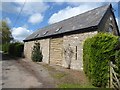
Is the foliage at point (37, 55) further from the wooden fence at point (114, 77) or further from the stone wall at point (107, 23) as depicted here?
the wooden fence at point (114, 77)

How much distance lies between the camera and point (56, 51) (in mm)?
22406

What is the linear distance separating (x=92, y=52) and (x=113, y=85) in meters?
2.43

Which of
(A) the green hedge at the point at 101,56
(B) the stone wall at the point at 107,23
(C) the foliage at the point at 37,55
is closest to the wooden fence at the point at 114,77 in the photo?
(A) the green hedge at the point at 101,56

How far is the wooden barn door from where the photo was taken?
21.6 m

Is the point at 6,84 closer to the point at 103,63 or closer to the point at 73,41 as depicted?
the point at 103,63

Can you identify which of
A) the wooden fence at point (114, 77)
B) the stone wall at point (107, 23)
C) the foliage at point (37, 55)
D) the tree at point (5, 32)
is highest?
the tree at point (5, 32)

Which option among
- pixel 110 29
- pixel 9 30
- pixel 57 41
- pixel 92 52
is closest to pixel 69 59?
pixel 57 41

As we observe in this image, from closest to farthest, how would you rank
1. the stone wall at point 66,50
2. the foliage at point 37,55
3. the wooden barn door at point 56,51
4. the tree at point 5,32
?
1. the stone wall at point 66,50
2. the wooden barn door at point 56,51
3. the foliage at point 37,55
4. the tree at point 5,32

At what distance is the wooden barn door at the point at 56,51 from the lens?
70.8 ft

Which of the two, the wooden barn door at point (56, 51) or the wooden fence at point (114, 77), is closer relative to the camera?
the wooden fence at point (114, 77)

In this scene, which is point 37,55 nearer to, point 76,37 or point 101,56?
point 76,37

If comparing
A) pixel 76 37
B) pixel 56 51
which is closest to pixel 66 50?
pixel 76 37

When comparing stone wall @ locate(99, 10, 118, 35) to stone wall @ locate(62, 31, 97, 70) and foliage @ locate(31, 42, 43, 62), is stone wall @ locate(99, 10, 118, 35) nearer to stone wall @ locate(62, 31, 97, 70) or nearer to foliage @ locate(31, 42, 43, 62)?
stone wall @ locate(62, 31, 97, 70)

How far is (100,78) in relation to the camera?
11.0 metres
